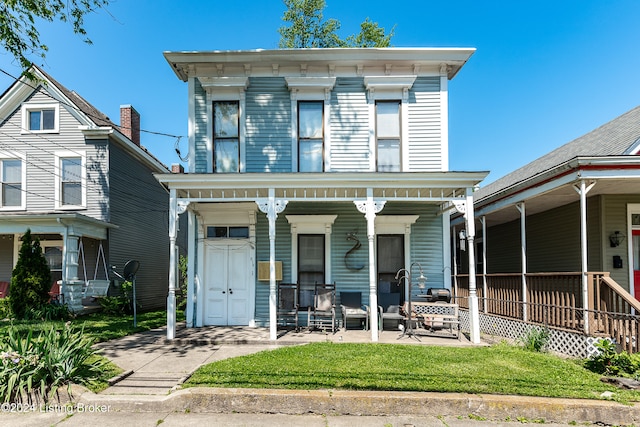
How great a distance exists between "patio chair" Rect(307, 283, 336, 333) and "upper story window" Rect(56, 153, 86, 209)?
975cm

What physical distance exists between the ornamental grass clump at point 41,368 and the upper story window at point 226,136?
5.81 meters

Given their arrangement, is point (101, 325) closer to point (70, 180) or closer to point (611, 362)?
point (70, 180)

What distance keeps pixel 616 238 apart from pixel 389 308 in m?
5.45

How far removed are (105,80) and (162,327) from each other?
8.18 m

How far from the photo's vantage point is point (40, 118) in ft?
47.0

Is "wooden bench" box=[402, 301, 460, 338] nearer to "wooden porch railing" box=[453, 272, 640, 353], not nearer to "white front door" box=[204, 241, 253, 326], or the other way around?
"wooden porch railing" box=[453, 272, 640, 353]

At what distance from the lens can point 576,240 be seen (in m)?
9.73

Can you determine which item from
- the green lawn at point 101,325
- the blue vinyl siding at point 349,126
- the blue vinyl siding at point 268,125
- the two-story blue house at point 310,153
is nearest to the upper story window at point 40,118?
the two-story blue house at point 310,153

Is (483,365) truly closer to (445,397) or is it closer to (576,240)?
(445,397)

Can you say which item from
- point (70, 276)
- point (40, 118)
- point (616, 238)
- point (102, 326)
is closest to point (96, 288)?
point (70, 276)

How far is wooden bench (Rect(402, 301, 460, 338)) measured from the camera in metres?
8.64

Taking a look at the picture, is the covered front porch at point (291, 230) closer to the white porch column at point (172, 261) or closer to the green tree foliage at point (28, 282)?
the white porch column at point (172, 261)

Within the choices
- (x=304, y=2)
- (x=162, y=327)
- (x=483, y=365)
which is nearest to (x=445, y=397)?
(x=483, y=365)

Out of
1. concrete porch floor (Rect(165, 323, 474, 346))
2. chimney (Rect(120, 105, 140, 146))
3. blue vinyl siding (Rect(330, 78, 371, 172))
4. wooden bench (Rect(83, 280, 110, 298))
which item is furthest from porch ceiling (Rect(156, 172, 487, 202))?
chimney (Rect(120, 105, 140, 146))
